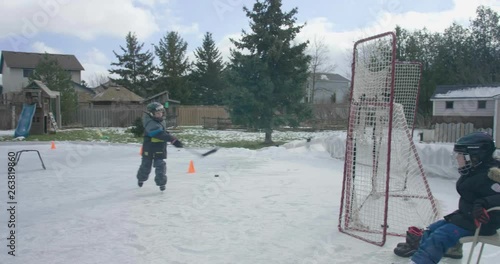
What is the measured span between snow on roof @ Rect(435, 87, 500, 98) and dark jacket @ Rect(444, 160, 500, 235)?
21.4 metres

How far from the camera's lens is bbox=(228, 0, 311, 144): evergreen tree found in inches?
744

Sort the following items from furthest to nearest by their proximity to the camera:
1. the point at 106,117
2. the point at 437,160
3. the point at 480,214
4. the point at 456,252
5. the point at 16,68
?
the point at 16,68, the point at 106,117, the point at 437,160, the point at 456,252, the point at 480,214

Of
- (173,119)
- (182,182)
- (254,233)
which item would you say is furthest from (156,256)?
(173,119)

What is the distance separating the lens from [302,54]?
19938mm

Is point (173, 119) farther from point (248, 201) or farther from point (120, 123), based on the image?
point (248, 201)

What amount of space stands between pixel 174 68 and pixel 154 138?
136ft

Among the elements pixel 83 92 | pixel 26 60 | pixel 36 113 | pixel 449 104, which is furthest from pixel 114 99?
pixel 449 104

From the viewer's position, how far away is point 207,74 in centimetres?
4969

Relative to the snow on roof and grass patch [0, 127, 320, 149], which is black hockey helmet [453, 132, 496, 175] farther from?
the snow on roof

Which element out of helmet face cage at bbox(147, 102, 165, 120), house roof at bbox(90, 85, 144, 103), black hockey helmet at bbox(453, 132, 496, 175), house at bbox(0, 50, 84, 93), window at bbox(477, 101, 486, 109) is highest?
house at bbox(0, 50, 84, 93)

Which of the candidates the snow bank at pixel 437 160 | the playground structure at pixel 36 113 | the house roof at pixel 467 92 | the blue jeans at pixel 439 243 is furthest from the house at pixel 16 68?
the blue jeans at pixel 439 243

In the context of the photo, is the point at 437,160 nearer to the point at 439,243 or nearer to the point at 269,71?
the point at 439,243

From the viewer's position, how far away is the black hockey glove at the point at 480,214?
10.0 feet

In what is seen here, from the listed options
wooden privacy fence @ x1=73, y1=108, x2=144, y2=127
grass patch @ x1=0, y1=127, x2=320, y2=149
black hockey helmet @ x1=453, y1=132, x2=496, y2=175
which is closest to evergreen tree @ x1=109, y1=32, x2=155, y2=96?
wooden privacy fence @ x1=73, y1=108, x2=144, y2=127
